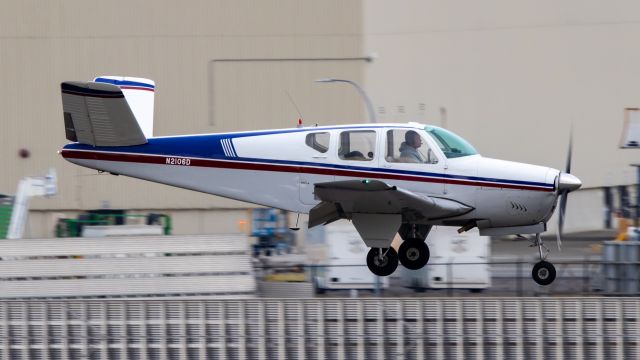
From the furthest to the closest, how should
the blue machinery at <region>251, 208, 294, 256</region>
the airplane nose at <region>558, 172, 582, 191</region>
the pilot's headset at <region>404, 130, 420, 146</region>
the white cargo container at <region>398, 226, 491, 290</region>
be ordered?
the blue machinery at <region>251, 208, 294, 256</region> < the white cargo container at <region>398, 226, 491, 290</region> < the pilot's headset at <region>404, 130, 420, 146</region> < the airplane nose at <region>558, 172, 582, 191</region>

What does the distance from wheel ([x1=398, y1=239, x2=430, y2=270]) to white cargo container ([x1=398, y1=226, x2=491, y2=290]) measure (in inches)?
118

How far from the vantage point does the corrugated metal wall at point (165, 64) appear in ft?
115

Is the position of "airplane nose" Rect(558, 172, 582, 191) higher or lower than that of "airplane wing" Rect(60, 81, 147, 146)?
lower

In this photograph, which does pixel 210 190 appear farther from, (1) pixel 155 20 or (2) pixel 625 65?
(2) pixel 625 65

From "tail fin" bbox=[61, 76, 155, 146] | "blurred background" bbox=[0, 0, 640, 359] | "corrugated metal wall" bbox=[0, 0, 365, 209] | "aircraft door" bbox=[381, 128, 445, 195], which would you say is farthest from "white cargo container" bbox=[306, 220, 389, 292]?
"corrugated metal wall" bbox=[0, 0, 365, 209]

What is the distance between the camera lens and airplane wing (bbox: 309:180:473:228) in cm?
1530

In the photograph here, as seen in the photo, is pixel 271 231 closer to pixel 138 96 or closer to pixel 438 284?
pixel 438 284

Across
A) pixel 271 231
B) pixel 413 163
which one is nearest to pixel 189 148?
pixel 413 163

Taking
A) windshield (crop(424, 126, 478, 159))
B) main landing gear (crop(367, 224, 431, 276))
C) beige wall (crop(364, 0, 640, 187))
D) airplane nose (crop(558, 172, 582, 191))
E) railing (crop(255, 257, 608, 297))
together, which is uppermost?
beige wall (crop(364, 0, 640, 187))

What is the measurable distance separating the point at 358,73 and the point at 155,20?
740 centimetres

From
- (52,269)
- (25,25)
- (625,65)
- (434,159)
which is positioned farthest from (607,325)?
(25,25)

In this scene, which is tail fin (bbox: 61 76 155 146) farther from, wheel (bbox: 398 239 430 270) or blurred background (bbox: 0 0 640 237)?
blurred background (bbox: 0 0 640 237)

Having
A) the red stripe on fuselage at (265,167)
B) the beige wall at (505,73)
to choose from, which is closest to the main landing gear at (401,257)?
the red stripe on fuselage at (265,167)

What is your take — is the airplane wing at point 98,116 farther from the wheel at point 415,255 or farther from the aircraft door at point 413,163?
the wheel at point 415,255
